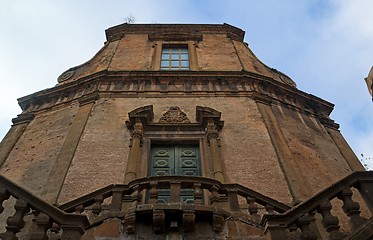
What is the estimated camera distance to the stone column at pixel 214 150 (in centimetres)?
870

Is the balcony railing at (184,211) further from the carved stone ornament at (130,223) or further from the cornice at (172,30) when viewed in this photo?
the cornice at (172,30)

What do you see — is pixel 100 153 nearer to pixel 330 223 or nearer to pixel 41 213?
pixel 41 213

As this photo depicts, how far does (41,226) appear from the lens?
5.42 metres

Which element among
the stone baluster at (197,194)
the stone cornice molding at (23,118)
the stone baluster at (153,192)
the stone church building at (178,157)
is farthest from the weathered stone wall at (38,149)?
the stone baluster at (197,194)

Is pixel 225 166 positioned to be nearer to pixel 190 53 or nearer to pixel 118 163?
pixel 118 163

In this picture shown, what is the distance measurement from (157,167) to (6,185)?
4.37m

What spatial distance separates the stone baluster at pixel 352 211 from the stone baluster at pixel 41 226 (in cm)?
442

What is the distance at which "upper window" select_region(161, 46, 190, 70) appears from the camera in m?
14.0

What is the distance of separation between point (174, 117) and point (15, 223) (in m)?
6.10

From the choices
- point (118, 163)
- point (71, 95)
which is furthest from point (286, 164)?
point (71, 95)

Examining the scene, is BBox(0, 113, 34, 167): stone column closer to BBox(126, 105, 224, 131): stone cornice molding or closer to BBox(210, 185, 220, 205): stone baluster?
BBox(126, 105, 224, 131): stone cornice molding

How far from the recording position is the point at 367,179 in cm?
582

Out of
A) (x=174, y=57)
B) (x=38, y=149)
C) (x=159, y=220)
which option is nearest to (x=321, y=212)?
(x=159, y=220)

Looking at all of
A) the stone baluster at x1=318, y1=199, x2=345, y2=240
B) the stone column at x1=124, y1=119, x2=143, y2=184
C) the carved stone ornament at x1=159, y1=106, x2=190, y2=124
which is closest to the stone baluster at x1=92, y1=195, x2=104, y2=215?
the stone column at x1=124, y1=119, x2=143, y2=184
